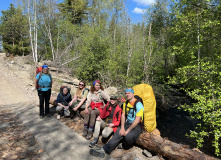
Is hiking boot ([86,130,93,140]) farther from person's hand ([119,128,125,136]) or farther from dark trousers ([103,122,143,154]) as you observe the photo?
person's hand ([119,128,125,136])

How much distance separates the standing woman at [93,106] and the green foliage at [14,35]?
22977 millimetres

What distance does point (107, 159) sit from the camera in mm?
3070

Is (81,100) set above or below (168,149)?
above

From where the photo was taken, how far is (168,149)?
10.0 feet

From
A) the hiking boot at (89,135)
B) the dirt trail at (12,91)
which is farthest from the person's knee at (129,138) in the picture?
the dirt trail at (12,91)

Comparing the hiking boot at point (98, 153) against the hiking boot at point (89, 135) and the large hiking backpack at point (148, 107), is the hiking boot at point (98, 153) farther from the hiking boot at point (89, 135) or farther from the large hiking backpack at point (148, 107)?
the large hiking backpack at point (148, 107)

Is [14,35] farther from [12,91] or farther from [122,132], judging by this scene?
[122,132]

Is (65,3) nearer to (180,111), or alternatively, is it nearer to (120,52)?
(120,52)

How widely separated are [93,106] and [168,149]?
2.32 metres

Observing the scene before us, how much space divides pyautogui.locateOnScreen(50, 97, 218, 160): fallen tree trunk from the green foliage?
81.7 feet

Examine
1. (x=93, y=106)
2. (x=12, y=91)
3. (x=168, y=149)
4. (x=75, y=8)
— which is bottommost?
(x=168, y=149)

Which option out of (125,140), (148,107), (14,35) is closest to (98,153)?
(125,140)

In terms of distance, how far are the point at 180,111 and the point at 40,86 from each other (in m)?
12.3

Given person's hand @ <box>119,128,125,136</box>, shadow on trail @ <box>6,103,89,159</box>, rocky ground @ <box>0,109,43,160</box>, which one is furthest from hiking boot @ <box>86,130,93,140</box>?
rocky ground @ <box>0,109,43,160</box>
